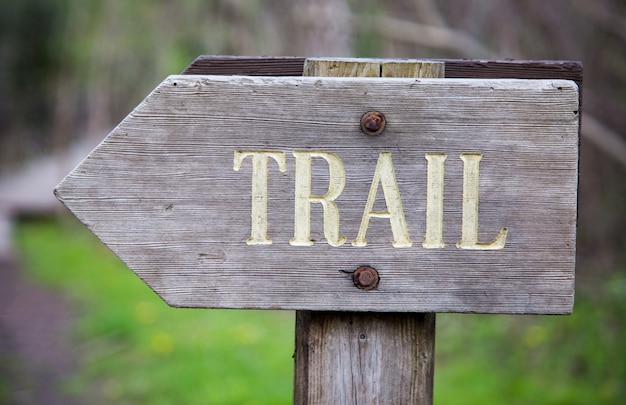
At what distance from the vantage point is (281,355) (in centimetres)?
441

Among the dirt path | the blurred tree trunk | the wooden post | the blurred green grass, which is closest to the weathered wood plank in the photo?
Answer: the wooden post

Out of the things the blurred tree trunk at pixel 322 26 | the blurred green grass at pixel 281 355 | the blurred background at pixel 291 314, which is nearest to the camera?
the blurred green grass at pixel 281 355

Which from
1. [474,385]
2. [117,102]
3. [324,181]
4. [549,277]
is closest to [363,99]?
[324,181]

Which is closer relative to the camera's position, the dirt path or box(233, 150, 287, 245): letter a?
box(233, 150, 287, 245): letter a

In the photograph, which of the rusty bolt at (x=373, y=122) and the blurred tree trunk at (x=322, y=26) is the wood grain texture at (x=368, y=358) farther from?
the blurred tree trunk at (x=322, y=26)

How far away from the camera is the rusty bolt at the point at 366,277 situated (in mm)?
1391

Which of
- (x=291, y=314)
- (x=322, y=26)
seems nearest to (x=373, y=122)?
(x=322, y=26)

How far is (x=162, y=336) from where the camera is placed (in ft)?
15.8

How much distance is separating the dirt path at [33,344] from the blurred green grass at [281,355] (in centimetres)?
12

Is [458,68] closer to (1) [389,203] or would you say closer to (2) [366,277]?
(1) [389,203]

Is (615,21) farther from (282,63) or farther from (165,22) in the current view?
(165,22)

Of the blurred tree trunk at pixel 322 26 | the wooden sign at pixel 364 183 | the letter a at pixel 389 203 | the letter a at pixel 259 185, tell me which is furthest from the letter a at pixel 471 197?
the blurred tree trunk at pixel 322 26

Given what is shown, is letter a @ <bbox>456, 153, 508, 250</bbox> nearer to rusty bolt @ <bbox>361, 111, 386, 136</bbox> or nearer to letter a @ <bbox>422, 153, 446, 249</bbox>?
letter a @ <bbox>422, 153, 446, 249</bbox>

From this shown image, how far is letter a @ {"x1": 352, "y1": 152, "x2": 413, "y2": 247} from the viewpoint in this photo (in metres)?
1.39
